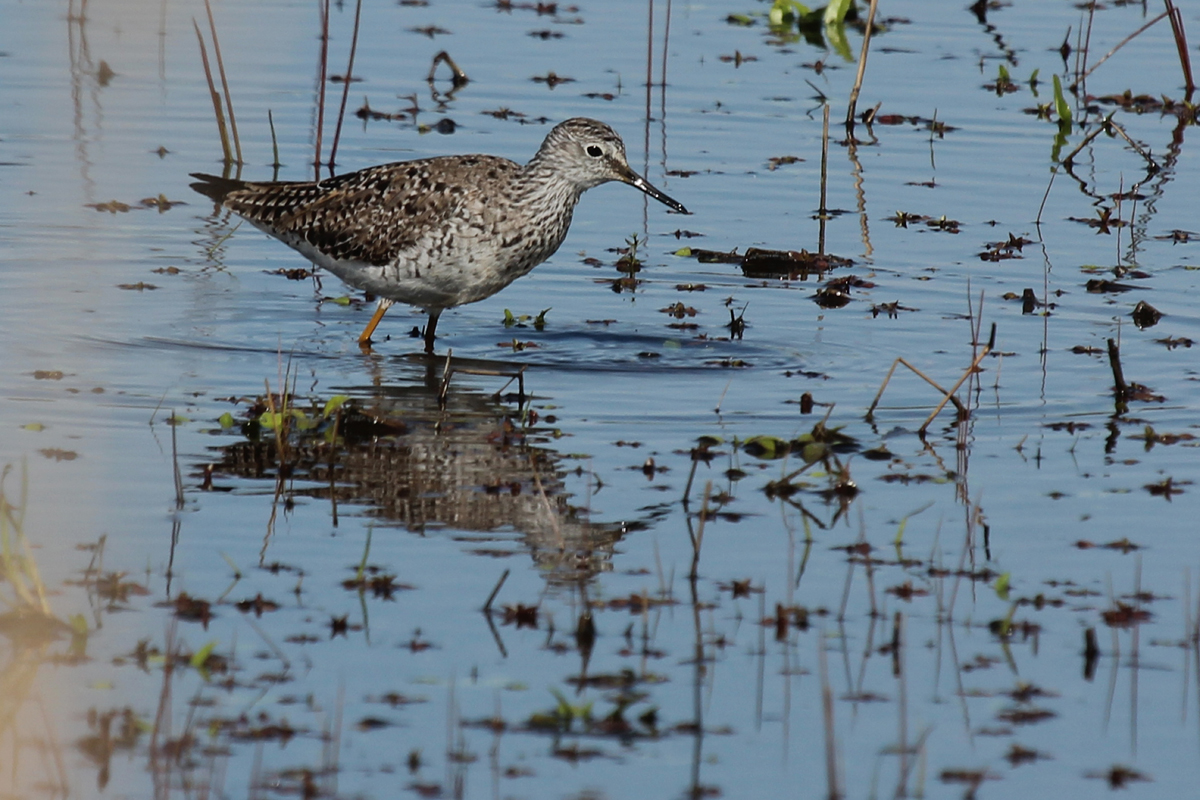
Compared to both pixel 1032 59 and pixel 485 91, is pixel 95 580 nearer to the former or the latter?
pixel 485 91

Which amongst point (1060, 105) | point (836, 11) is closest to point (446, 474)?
point (1060, 105)

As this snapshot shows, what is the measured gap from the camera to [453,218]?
1040cm

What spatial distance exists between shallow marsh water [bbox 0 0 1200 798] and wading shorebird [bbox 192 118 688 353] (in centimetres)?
52

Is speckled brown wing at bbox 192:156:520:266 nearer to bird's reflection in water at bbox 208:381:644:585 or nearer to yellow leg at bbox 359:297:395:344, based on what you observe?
yellow leg at bbox 359:297:395:344

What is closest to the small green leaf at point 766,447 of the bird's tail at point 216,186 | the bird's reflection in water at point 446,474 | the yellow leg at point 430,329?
the bird's reflection in water at point 446,474

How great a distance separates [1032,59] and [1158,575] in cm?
1282

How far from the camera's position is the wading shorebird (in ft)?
34.1

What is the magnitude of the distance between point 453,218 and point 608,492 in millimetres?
2974

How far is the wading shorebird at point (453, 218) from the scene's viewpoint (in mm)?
10398

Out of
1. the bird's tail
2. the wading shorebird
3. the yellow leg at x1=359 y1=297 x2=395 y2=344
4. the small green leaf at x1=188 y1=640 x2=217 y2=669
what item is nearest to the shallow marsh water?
the small green leaf at x1=188 y1=640 x2=217 y2=669

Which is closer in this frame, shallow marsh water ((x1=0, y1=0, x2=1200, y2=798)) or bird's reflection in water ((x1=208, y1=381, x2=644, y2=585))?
shallow marsh water ((x1=0, y1=0, x2=1200, y2=798))

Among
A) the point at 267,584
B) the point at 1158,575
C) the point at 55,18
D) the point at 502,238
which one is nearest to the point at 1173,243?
the point at 502,238

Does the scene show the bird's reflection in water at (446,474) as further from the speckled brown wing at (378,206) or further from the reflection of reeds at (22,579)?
the reflection of reeds at (22,579)

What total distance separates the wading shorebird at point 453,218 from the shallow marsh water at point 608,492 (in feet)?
1.71
